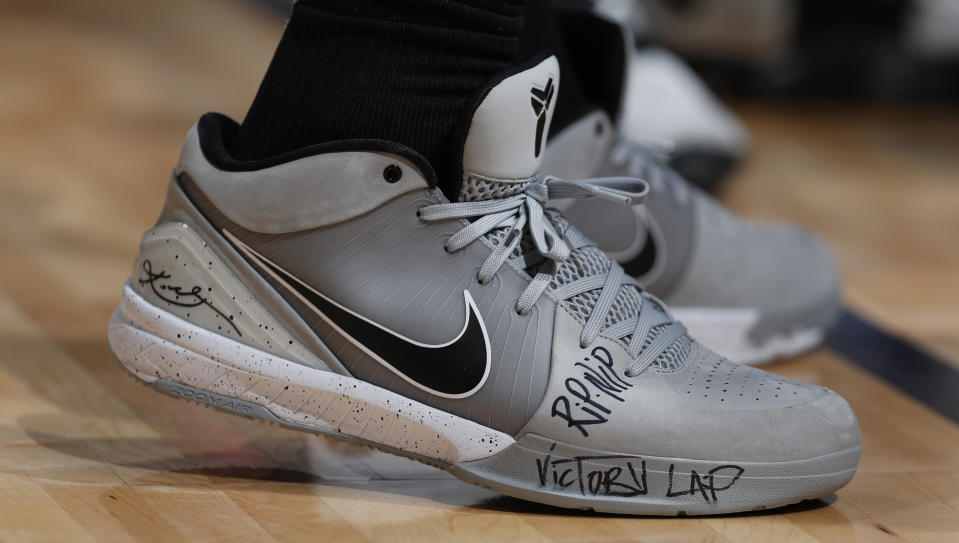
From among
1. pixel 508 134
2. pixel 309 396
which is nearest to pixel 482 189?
pixel 508 134

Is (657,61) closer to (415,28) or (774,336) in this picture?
(774,336)

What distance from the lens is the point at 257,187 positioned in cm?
82

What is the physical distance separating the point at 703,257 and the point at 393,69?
→ 0.47 metres

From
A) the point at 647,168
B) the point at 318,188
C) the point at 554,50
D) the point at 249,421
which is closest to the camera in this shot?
the point at 318,188

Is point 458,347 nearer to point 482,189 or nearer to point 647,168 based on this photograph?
point 482,189

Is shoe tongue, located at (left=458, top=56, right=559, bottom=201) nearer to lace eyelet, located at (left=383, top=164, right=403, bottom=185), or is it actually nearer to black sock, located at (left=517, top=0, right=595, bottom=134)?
lace eyelet, located at (left=383, top=164, right=403, bottom=185)

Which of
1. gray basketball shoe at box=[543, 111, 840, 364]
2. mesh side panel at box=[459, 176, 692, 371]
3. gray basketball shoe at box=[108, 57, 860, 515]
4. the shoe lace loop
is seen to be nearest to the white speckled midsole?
gray basketball shoe at box=[108, 57, 860, 515]

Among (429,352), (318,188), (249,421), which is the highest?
(318,188)

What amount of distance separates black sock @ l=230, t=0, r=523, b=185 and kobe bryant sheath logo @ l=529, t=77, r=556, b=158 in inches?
1.4

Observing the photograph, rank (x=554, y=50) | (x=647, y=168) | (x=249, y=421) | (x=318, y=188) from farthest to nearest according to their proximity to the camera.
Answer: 1. (x=647, y=168)
2. (x=554, y=50)
3. (x=249, y=421)
4. (x=318, y=188)

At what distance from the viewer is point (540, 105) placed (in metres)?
0.84

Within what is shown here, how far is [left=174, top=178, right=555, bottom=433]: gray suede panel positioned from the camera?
0.81 meters

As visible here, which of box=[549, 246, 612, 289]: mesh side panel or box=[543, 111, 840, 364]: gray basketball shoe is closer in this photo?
box=[549, 246, 612, 289]: mesh side panel

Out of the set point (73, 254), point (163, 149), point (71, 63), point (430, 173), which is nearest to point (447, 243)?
point (430, 173)
